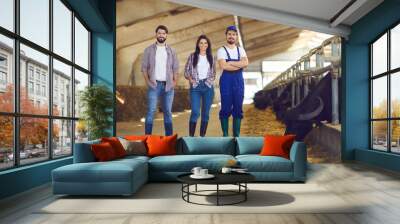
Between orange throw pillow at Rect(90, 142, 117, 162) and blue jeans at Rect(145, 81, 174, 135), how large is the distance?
10.2 ft

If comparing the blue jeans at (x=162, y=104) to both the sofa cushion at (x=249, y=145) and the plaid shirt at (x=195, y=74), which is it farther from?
the sofa cushion at (x=249, y=145)

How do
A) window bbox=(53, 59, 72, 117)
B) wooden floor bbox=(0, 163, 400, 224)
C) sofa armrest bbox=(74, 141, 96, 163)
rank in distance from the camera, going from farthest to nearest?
window bbox=(53, 59, 72, 117) < sofa armrest bbox=(74, 141, 96, 163) < wooden floor bbox=(0, 163, 400, 224)

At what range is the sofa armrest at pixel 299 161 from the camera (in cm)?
624

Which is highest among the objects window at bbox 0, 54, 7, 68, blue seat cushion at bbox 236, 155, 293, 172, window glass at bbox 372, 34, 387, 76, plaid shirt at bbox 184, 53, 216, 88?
window glass at bbox 372, 34, 387, 76

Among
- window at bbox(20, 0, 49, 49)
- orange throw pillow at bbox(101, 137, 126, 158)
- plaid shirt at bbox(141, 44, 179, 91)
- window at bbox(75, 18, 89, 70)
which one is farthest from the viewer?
plaid shirt at bbox(141, 44, 179, 91)

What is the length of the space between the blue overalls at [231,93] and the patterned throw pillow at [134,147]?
109 inches

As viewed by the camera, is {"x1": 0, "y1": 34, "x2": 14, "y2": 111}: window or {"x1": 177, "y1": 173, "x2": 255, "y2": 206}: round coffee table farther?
{"x1": 0, "y1": 34, "x2": 14, "y2": 111}: window

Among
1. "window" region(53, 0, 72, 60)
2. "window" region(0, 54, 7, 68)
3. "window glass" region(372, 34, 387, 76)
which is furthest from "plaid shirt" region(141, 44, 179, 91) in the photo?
"window glass" region(372, 34, 387, 76)

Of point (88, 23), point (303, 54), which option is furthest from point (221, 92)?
point (88, 23)

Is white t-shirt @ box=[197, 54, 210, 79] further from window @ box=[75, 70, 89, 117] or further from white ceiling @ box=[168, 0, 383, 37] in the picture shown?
window @ box=[75, 70, 89, 117]

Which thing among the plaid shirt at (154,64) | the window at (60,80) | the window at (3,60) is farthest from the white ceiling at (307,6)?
the window at (3,60)

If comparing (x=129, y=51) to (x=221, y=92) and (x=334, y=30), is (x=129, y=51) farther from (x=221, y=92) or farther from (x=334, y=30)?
(x=334, y=30)

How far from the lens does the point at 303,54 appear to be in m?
9.35

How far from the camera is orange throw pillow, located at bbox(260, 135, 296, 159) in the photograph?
6.70 metres
